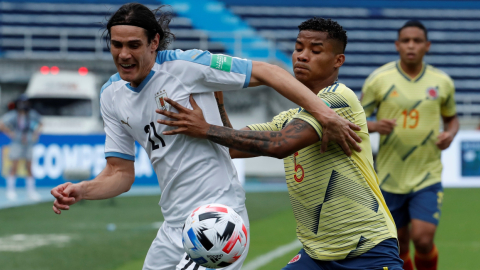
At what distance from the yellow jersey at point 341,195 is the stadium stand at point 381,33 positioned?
78.2 ft

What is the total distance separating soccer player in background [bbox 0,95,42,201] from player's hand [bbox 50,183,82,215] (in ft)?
40.1

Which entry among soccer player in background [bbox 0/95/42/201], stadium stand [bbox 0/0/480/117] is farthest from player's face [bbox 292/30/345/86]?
stadium stand [bbox 0/0/480/117]

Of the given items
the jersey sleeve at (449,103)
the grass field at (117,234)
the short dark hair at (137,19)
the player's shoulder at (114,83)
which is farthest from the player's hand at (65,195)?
the jersey sleeve at (449,103)

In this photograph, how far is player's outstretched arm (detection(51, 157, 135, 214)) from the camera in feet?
12.8

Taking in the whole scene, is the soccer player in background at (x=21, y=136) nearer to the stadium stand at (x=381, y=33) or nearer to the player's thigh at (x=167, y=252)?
the player's thigh at (x=167, y=252)

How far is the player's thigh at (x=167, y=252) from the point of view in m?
3.75

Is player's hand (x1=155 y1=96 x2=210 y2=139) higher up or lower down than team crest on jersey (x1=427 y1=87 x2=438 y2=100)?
higher up

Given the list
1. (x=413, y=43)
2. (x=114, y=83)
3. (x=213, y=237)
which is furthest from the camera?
(x=413, y=43)

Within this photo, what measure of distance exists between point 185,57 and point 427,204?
3.33 metres

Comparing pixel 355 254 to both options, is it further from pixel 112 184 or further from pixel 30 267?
pixel 30 267

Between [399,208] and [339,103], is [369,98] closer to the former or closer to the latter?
[399,208]

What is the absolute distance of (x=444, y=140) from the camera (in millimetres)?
6152

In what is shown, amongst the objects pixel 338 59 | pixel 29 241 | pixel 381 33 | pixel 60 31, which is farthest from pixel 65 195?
pixel 381 33

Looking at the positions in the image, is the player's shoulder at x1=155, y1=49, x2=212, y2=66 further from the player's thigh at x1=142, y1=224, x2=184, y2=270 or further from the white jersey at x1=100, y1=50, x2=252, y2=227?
the player's thigh at x1=142, y1=224, x2=184, y2=270
